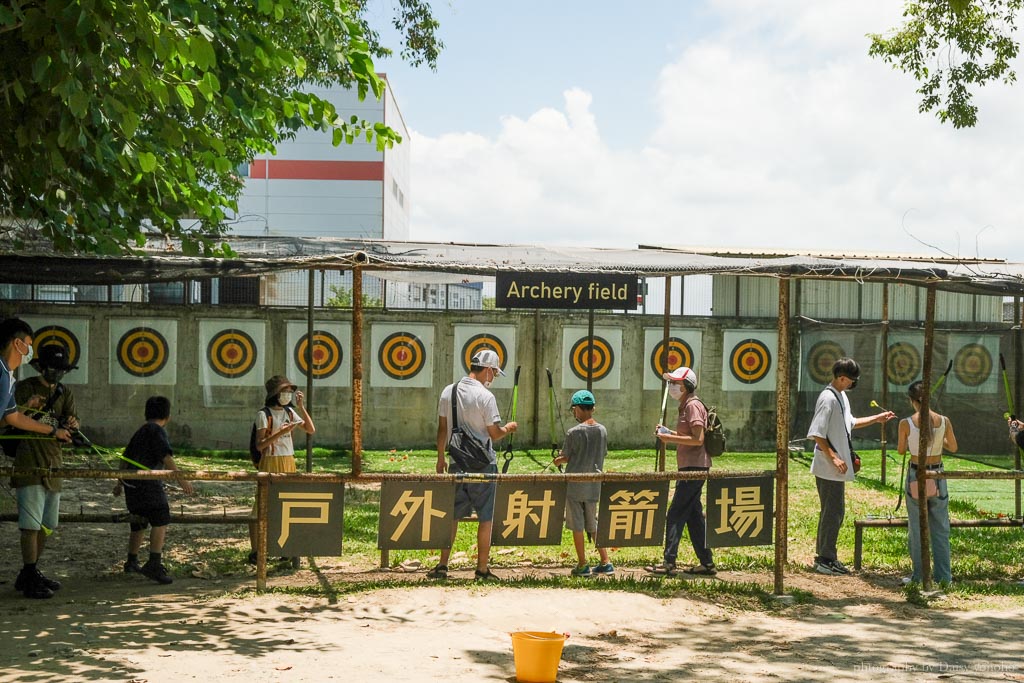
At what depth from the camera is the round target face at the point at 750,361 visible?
54.7 feet

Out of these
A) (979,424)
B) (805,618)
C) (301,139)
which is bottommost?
(805,618)

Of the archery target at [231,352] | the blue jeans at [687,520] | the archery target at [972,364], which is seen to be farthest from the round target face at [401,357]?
the blue jeans at [687,520]

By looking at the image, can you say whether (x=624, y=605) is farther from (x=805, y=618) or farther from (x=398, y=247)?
(x=398, y=247)

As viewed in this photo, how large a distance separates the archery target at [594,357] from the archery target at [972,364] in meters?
4.69

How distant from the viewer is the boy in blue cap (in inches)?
300

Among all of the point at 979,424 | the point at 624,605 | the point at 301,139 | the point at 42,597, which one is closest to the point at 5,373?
the point at 42,597

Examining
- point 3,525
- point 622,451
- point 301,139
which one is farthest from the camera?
point 301,139

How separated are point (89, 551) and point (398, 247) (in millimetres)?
4129

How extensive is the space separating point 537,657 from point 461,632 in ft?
3.65

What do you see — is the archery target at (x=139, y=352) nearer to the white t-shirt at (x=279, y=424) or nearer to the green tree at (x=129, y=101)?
the green tree at (x=129, y=101)

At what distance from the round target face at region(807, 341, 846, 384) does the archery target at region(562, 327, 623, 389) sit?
2.81m

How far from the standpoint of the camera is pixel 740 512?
7523mm

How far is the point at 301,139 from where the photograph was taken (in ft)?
137

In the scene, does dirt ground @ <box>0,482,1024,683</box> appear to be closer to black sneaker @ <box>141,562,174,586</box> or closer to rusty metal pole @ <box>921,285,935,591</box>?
black sneaker @ <box>141,562,174,586</box>
